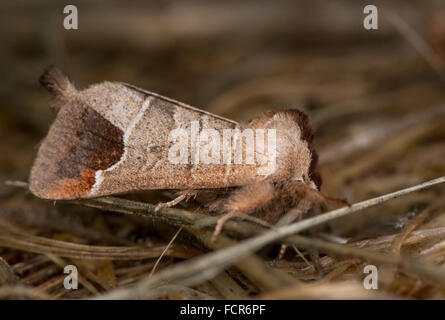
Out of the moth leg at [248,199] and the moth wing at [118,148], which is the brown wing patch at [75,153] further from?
the moth leg at [248,199]

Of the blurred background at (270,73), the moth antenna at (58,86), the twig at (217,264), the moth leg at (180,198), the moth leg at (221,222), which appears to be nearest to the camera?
→ the twig at (217,264)

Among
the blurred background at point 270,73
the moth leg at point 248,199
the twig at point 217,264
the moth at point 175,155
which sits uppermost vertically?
the blurred background at point 270,73

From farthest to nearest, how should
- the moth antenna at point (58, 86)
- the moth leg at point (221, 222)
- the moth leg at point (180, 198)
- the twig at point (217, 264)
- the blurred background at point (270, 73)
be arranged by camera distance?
the blurred background at point (270, 73) → the moth antenna at point (58, 86) → the moth leg at point (180, 198) → the moth leg at point (221, 222) → the twig at point (217, 264)

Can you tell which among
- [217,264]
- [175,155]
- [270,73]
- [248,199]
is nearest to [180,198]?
[175,155]

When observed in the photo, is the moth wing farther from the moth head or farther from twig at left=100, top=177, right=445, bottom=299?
twig at left=100, top=177, right=445, bottom=299

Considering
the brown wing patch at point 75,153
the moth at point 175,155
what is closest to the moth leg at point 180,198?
the moth at point 175,155

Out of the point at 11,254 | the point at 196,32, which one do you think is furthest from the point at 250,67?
the point at 11,254
